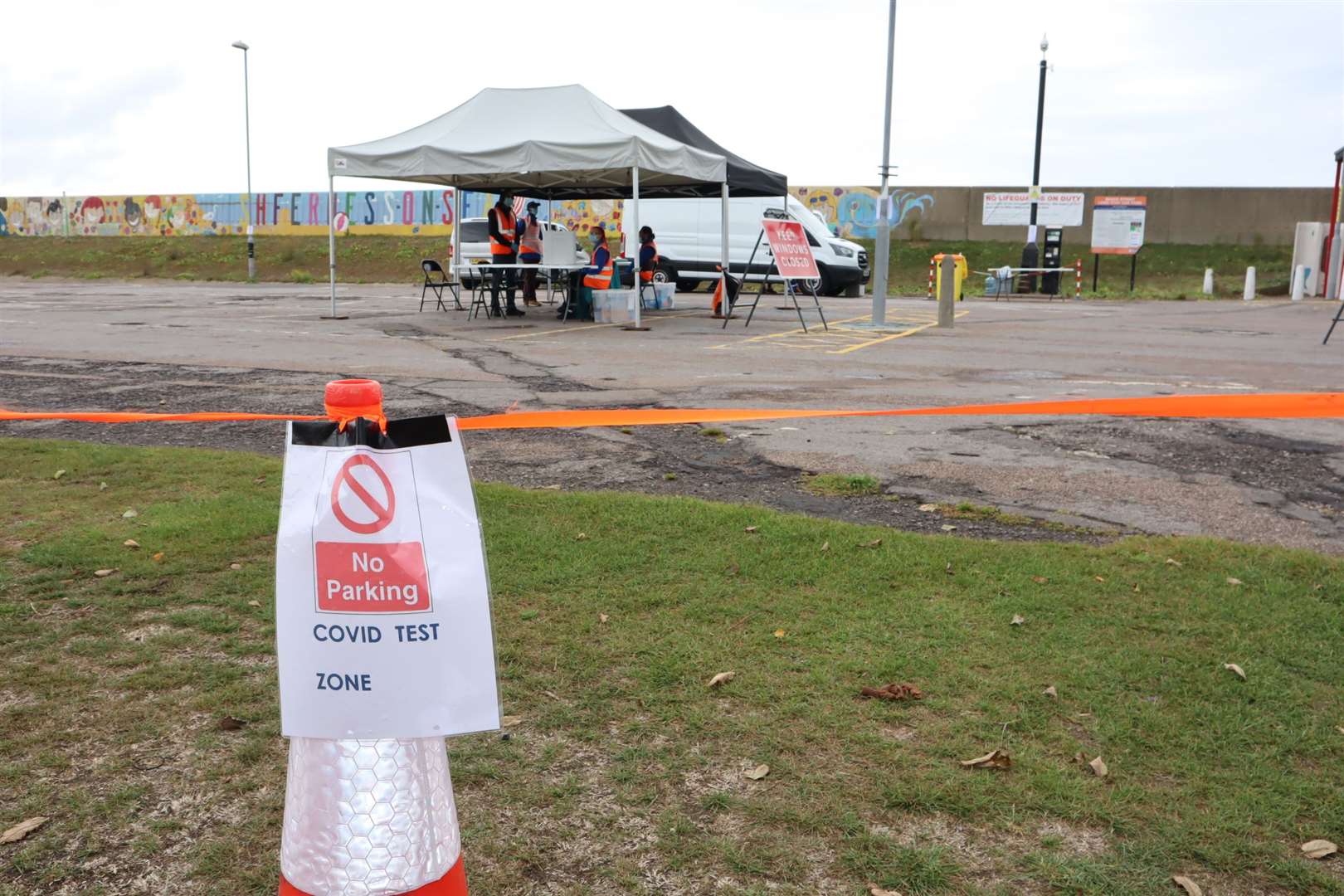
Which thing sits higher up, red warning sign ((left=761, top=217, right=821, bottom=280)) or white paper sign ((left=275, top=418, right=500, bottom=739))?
red warning sign ((left=761, top=217, right=821, bottom=280))

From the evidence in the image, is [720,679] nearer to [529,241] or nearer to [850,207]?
[529,241]

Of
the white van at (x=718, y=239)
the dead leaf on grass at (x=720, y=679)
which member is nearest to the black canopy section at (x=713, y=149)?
the white van at (x=718, y=239)

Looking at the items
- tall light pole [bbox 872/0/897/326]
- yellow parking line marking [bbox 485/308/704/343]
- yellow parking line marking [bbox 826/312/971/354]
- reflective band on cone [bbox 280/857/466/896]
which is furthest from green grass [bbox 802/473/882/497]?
tall light pole [bbox 872/0/897/326]

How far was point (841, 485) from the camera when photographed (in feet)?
21.3

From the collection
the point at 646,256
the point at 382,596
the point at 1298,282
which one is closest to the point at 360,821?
the point at 382,596

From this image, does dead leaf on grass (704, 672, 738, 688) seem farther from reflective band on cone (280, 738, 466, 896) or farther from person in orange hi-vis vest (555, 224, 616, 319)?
person in orange hi-vis vest (555, 224, 616, 319)

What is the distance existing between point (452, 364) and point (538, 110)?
6.40 metres

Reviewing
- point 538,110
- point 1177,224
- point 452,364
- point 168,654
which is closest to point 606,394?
point 452,364

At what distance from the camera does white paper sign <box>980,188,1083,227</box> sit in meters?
33.9

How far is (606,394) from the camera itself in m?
10.3

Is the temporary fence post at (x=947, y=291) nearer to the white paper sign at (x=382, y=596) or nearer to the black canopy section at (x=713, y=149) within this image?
the black canopy section at (x=713, y=149)

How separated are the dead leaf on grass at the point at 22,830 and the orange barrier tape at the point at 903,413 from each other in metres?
5.17

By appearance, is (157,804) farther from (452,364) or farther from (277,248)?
(277,248)

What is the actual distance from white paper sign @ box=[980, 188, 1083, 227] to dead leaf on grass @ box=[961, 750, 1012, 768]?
107ft
